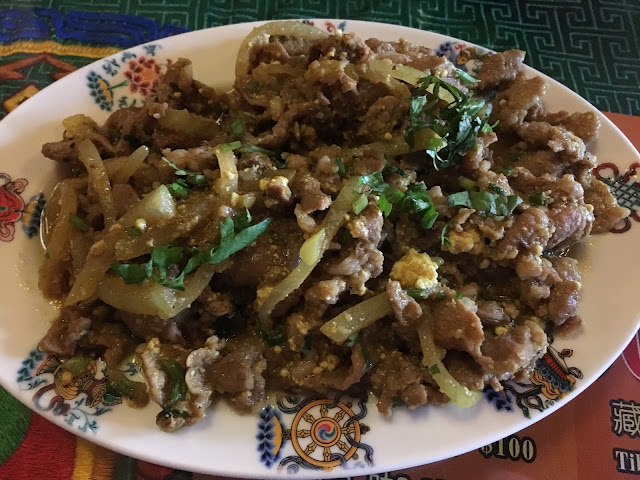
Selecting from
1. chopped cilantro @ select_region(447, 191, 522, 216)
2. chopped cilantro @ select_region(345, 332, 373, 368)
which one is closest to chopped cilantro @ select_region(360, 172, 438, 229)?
chopped cilantro @ select_region(447, 191, 522, 216)

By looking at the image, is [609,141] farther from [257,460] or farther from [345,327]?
[257,460]

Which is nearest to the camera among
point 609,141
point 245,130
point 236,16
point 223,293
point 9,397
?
point 223,293

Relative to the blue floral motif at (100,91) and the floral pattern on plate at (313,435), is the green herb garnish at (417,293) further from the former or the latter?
the blue floral motif at (100,91)

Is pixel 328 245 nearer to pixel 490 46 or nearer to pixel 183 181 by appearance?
pixel 183 181

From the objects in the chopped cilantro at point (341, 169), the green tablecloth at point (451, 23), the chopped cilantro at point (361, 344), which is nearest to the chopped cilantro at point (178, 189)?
the chopped cilantro at point (341, 169)

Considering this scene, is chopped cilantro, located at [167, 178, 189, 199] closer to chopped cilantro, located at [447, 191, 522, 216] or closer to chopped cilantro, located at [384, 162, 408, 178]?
chopped cilantro, located at [384, 162, 408, 178]

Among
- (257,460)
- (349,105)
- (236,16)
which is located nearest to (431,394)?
(257,460)
